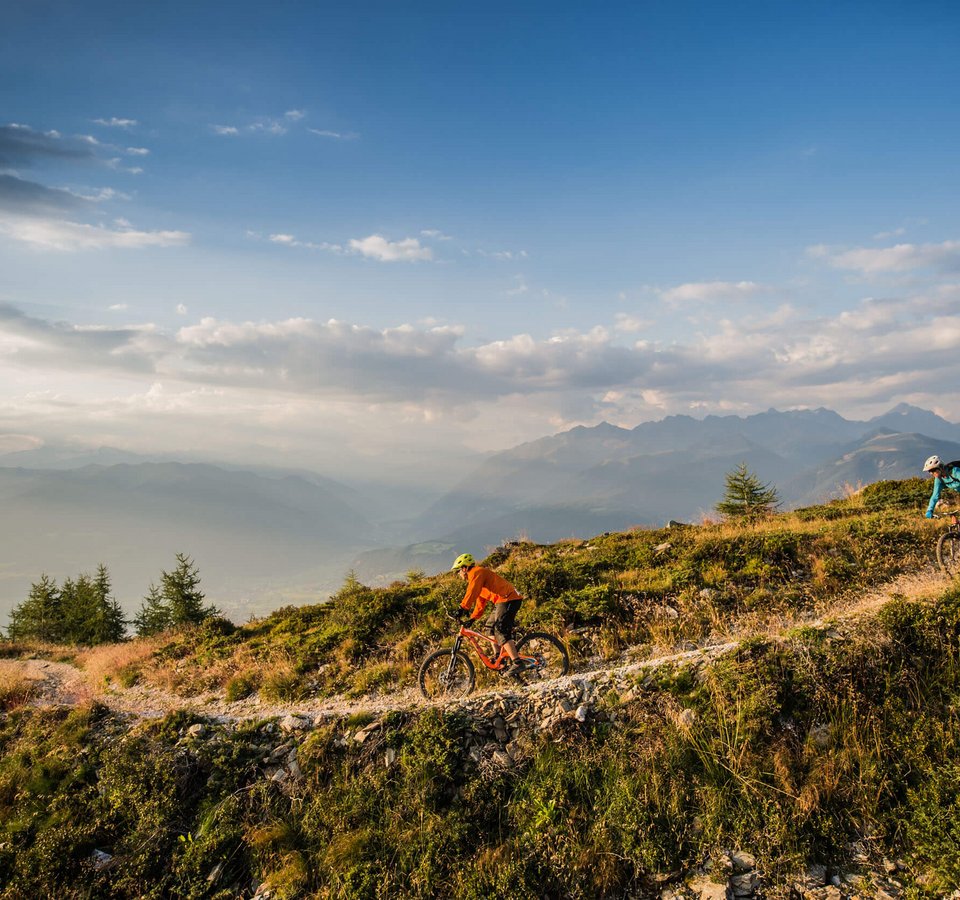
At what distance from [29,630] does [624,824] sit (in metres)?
46.6

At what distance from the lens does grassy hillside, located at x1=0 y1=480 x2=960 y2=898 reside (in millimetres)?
6559

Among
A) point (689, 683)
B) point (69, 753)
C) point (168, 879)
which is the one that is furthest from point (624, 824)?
point (69, 753)

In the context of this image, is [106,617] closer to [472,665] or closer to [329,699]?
[329,699]

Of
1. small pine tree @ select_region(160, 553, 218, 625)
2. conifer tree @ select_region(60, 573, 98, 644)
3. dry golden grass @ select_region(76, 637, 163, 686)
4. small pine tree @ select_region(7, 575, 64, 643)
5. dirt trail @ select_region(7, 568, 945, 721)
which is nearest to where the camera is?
dirt trail @ select_region(7, 568, 945, 721)

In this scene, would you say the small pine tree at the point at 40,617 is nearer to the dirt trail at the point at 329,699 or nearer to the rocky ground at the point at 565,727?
the dirt trail at the point at 329,699

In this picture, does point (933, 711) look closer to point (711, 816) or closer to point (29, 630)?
point (711, 816)

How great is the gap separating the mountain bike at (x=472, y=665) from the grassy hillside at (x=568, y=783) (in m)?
1.04

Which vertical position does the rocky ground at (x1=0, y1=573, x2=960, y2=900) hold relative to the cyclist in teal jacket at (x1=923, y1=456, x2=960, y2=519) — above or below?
below

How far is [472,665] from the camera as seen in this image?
35.1ft

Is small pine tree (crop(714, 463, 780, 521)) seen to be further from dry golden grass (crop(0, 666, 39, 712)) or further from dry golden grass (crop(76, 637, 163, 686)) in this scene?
dry golden grass (crop(0, 666, 39, 712))

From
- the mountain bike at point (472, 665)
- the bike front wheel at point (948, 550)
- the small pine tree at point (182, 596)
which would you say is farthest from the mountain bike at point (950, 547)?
the small pine tree at point (182, 596)

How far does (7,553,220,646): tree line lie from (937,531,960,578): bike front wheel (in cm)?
3673

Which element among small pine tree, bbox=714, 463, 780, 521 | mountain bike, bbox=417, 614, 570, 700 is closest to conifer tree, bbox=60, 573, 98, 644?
mountain bike, bbox=417, 614, 570, 700

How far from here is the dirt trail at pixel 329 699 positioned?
9469 mm
